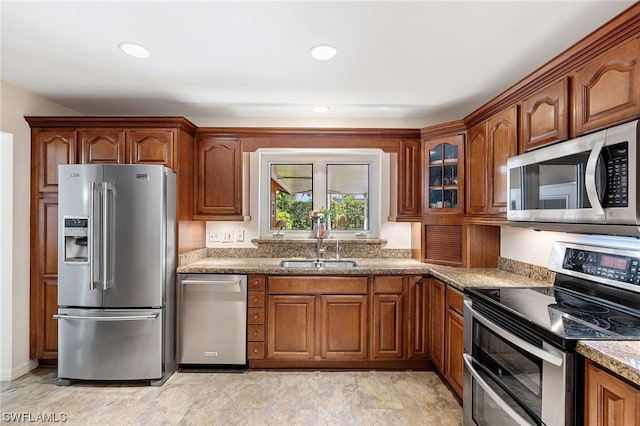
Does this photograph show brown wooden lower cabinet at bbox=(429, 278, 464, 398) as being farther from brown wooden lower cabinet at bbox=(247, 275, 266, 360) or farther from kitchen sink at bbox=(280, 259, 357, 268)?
brown wooden lower cabinet at bbox=(247, 275, 266, 360)

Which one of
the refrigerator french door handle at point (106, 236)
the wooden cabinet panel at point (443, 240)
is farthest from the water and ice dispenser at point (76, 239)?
the wooden cabinet panel at point (443, 240)

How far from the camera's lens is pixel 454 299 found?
2.58 metres

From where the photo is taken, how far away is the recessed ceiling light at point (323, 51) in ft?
6.83

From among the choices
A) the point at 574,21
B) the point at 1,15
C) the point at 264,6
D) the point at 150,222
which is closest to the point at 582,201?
the point at 574,21

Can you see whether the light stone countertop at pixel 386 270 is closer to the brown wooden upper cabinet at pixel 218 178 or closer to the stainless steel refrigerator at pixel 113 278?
the stainless steel refrigerator at pixel 113 278

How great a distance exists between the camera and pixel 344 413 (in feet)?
7.94

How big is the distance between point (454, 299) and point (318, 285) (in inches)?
43.6

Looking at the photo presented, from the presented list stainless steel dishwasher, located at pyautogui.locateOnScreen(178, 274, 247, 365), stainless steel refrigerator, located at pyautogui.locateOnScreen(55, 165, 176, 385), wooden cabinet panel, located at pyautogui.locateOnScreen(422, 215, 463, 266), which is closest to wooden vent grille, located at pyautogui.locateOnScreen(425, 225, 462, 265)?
wooden cabinet panel, located at pyautogui.locateOnScreen(422, 215, 463, 266)

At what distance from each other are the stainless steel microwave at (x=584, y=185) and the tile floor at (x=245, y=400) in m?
1.51

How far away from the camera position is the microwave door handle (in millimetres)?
1487

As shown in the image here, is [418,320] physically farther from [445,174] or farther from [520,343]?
[520,343]

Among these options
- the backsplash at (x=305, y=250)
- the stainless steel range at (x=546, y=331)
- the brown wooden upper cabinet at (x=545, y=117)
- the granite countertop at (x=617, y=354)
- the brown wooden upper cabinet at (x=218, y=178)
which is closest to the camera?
the granite countertop at (x=617, y=354)

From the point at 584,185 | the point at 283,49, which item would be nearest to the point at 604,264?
the point at 584,185

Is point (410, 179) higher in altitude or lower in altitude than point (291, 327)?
higher
